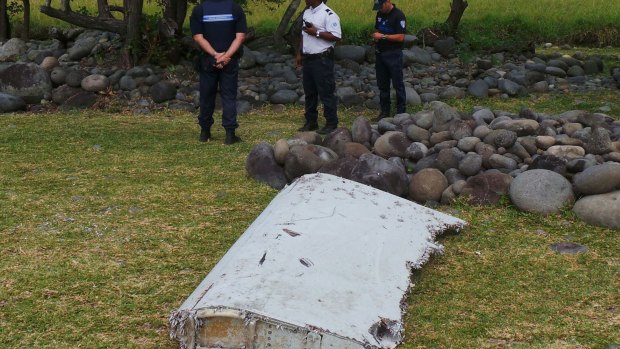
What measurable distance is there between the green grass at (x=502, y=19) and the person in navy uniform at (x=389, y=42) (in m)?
5.67

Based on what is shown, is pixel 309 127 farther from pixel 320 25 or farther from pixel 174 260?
pixel 174 260

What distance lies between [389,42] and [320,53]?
93 cm

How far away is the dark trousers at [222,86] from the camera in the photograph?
7613 millimetres

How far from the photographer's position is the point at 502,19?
17.4 meters

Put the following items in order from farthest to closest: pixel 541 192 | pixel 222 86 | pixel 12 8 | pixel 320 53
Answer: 1. pixel 12 8
2. pixel 320 53
3. pixel 222 86
4. pixel 541 192

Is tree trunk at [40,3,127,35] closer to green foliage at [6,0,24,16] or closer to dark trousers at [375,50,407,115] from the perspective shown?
green foliage at [6,0,24,16]

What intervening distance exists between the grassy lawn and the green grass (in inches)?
353

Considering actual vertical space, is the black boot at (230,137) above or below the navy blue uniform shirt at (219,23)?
below

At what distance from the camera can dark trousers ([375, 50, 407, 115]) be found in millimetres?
8867

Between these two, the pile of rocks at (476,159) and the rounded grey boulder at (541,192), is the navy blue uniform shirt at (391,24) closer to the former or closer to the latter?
the pile of rocks at (476,159)

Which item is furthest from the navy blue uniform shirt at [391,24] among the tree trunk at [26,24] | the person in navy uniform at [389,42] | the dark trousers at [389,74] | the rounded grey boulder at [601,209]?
the tree trunk at [26,24]

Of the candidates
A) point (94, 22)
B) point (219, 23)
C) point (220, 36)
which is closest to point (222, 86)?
point (220, 36)

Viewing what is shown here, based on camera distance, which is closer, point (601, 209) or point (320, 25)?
point (601, 209)

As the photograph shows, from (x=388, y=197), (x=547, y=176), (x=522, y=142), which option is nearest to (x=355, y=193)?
(x=388, y=197)
